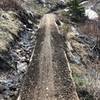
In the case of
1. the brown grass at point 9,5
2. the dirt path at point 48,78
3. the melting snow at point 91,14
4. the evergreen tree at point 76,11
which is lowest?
the melting snow at point 91,14

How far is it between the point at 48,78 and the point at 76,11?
2180 cm

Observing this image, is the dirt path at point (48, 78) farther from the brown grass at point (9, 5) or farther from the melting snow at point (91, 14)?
the melting snow at point (91, 14)

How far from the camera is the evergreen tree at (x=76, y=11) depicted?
3100cm

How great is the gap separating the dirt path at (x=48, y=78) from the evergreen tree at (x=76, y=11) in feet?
54.0

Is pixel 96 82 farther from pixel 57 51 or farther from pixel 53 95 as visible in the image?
pixel 57 51

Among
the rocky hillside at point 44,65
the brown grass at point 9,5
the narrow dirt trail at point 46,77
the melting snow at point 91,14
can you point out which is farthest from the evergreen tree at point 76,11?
the narrow dirt trail at point 46,77

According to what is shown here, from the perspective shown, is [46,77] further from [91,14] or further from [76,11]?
[91,14]

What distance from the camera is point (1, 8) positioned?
22.5 metres

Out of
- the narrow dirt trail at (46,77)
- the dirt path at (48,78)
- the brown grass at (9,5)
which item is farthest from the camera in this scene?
the brown grass at (9,5)

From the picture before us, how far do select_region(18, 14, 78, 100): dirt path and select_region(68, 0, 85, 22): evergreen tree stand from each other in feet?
54.0

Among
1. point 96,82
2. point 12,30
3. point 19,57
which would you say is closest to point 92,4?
point 12,30

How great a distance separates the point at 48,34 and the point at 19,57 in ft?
12.5

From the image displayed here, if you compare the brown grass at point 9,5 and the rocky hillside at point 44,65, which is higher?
the brown grass at point 9,5

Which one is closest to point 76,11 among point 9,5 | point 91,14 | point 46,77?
point 91,14
